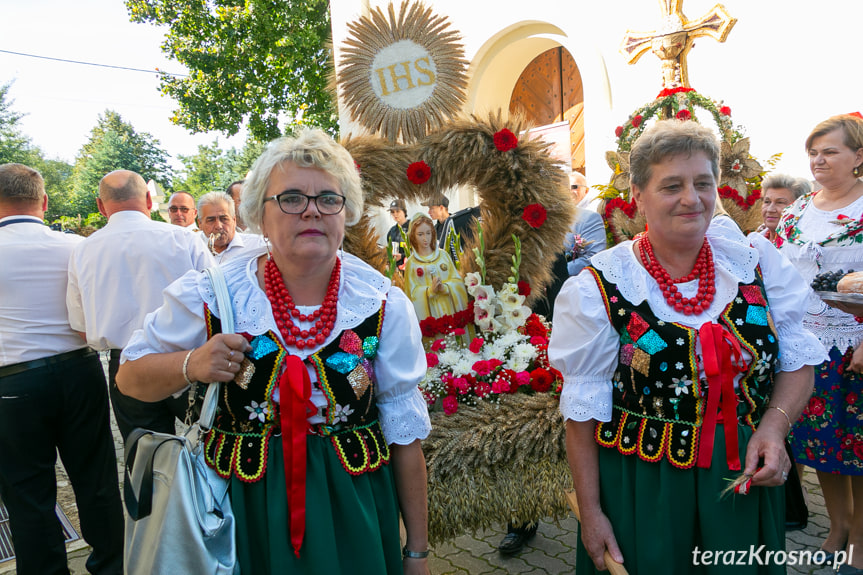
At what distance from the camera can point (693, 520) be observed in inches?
68.6

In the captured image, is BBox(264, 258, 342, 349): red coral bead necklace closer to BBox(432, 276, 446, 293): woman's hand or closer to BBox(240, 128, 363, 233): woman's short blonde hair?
BBox(240, 128, 363, 233): woman's short blonde hair

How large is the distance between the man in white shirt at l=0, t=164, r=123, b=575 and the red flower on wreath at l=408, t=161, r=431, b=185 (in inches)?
80.5

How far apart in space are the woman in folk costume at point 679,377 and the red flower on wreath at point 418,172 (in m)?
1.51

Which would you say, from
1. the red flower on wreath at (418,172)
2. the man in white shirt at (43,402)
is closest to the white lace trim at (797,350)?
the red flower on wreath at (418,172)

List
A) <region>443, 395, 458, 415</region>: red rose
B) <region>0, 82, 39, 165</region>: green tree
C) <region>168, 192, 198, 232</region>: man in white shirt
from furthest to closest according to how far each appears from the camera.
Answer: <region>0, 82, 39, 165</region>: green tree, <region>168, 192, 198, 232</region>: man in white shirt, <region>443, 395, 458, 415</region>: red rose

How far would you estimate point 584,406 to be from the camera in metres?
1.81

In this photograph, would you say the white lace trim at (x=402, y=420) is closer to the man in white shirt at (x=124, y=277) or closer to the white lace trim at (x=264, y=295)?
the white lace trim at (x=264, y=295)

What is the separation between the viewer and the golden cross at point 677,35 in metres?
5.56

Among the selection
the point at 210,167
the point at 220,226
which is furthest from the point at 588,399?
the point at 210,167

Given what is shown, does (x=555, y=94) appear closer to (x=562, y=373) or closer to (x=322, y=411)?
(x=562, y=373)

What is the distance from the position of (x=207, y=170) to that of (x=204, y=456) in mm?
46176

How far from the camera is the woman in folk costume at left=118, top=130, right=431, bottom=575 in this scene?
163 cm

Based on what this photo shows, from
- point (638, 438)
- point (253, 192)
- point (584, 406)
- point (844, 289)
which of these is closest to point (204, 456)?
point (253, 192)

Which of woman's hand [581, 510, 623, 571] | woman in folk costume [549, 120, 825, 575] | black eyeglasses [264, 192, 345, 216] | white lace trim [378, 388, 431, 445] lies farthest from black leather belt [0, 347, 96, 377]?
woman's hand [581, 510, 623, 571]
